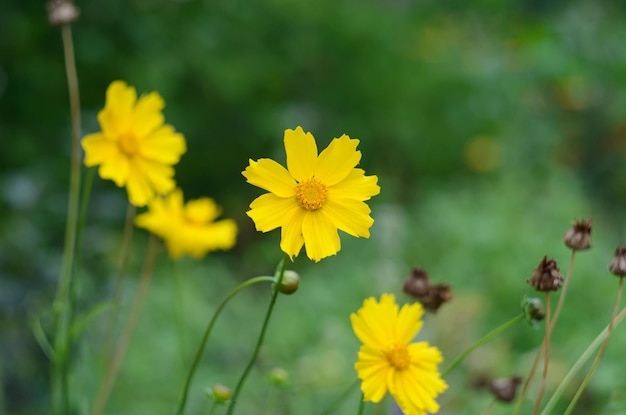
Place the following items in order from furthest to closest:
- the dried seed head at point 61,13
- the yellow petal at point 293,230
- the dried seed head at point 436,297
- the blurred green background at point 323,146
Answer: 1. the blurred green background at point 323,146
2. the dried seed head at point 61,13
3. the dried seed head at point 436,297
4. the yellow petal at point 293,230

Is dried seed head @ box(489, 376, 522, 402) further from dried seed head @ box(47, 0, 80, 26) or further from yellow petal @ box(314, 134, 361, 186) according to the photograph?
dried seed head @ box(47, 0, 80, 26)

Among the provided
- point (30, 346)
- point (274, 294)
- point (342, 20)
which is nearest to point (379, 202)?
point (342, 20)

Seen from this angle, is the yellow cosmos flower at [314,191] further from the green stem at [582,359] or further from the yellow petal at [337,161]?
the green stem at [582,359]

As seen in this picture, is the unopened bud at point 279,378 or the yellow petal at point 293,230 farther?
the unopened bud at point 279,378

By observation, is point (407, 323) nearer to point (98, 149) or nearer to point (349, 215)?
point (349, 215)

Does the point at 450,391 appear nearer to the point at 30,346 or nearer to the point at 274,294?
the point at 30,346

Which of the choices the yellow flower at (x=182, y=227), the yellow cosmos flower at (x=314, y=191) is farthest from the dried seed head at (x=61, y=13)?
the yellow cosmos flower at (x=314, y=191)
